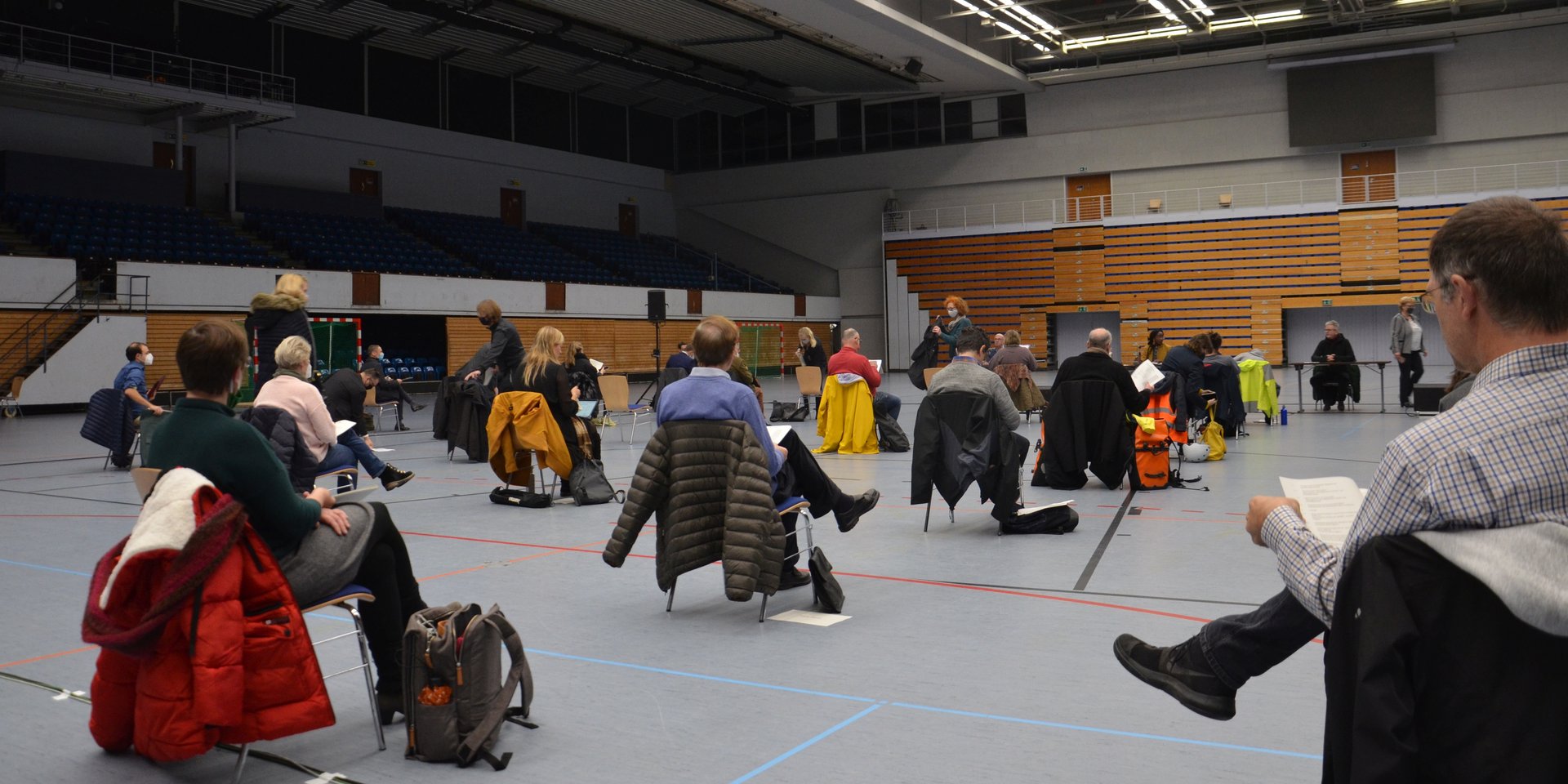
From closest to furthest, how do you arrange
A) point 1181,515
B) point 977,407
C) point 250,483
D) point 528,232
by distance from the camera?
point 250,483 < point 977,407 < point 1181,515 < point 528,232

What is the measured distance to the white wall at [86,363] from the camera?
54.4 ft

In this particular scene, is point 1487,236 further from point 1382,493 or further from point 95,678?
point 95,678

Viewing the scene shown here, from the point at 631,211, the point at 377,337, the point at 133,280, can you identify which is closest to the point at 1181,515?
the point at 133,280

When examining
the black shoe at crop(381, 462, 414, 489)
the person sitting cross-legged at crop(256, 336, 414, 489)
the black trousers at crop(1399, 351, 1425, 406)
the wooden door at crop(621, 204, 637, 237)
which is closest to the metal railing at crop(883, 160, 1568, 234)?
the wooden door at crop(621, 204, 637, 237)

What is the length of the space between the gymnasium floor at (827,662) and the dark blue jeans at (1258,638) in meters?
0.43

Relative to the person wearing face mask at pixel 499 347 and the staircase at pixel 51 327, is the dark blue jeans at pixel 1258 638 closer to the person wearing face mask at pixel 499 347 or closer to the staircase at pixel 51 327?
the person wearing face mask at pixel 499 347

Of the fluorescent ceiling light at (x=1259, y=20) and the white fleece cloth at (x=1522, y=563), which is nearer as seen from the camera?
the white fleece cloth at (x=1522, y=563)

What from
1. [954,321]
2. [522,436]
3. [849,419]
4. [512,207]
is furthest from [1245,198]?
[522,436]

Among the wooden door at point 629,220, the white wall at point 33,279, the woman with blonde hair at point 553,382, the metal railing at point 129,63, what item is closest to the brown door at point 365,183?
the metal railing at point 129,63

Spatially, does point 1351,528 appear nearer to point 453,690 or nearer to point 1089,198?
point 453,690

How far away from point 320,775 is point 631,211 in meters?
30.6

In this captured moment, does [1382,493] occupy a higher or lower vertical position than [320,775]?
higher

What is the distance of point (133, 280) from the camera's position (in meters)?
17.7

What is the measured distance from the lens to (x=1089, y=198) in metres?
27.7
